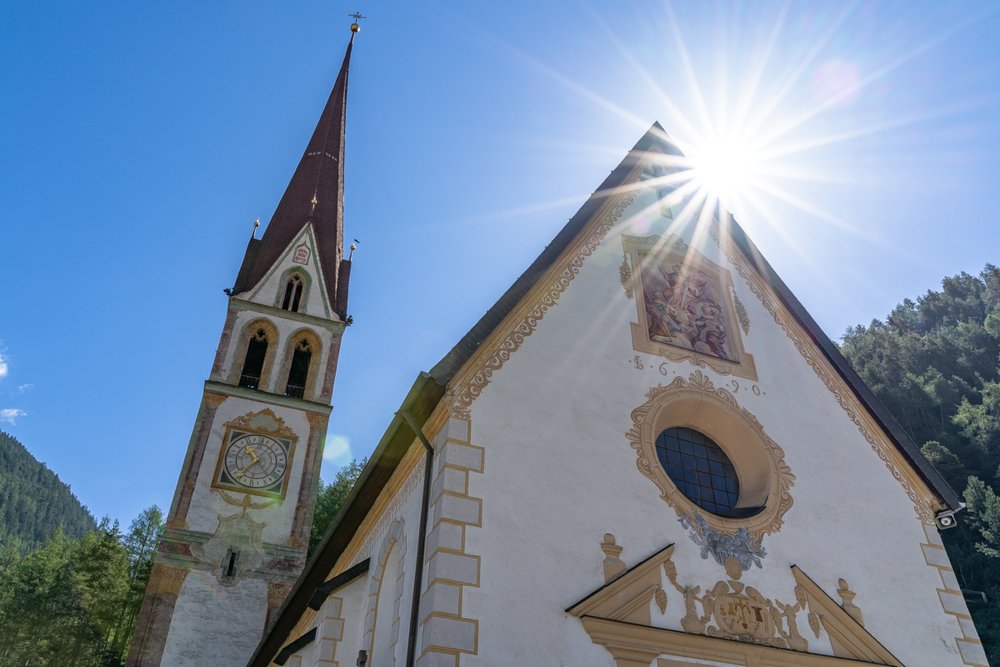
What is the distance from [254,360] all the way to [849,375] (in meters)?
17.9

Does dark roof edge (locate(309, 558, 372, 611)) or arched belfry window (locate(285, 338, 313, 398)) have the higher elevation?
arched belfry window (locate(285, 338, 313, 398))

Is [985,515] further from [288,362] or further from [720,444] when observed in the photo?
[720,444]

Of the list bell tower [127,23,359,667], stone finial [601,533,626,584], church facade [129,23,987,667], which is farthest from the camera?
bell tower [127,23,359,667]

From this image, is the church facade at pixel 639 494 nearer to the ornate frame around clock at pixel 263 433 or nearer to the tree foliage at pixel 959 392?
the ornate frame around clock at pixel 263 433

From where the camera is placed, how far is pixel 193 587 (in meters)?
20.0

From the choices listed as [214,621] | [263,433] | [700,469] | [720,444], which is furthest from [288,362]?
[700,469]

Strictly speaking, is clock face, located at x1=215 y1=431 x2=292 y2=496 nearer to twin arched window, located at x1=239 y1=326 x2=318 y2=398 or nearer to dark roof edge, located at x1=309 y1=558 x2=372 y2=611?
twin arched window, located at x1=239 y1=326 x2=318 y2=398

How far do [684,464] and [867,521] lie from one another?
8.52 feet

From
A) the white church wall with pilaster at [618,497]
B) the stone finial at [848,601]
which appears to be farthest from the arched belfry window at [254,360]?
the stone finial at [848,601]

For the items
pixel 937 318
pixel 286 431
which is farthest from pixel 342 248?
pixel 937 318

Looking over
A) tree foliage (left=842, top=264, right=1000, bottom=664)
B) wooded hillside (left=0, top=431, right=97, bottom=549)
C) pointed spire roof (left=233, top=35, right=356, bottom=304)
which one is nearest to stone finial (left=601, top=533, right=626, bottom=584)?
pointed spire roof (left=233, top=35, right=356, bottom=304)

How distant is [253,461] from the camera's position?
73.4 ft

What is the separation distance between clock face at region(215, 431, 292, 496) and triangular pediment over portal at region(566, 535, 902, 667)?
15.0m

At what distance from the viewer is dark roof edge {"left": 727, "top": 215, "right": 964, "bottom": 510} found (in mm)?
12117
